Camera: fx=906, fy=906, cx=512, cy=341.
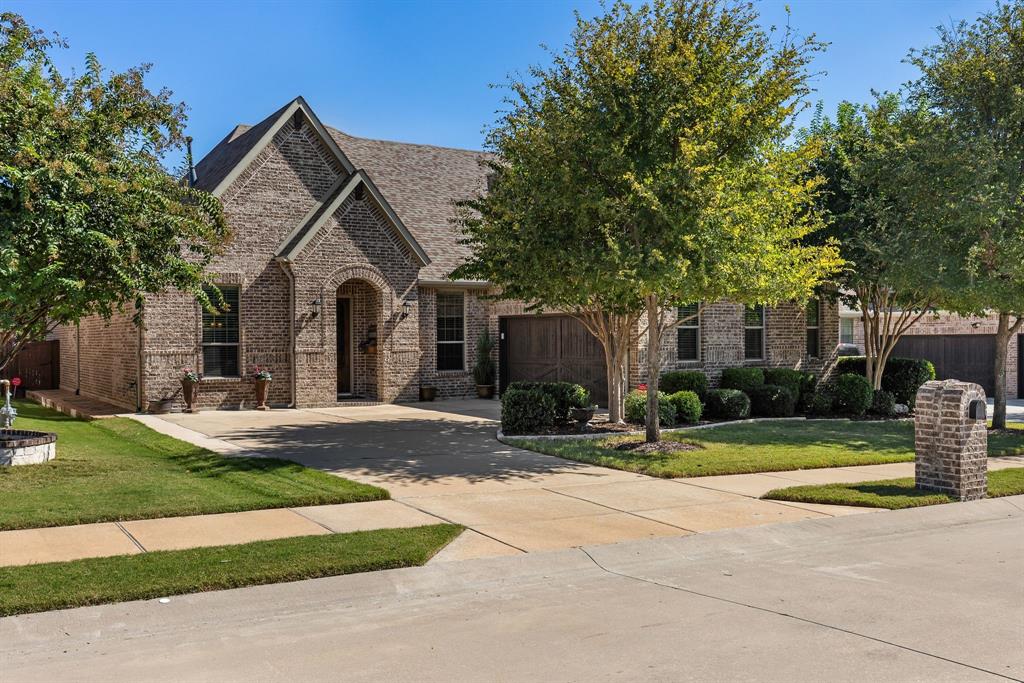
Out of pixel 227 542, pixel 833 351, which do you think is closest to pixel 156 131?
pixel 227 542

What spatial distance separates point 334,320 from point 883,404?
13.9 meters

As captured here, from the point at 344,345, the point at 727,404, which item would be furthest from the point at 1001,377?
the point at 344,345

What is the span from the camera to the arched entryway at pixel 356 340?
976 inches

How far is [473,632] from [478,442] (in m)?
10.0

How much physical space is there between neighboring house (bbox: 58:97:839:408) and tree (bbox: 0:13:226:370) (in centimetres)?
719

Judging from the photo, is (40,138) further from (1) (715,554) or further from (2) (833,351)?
(2) (833,351)

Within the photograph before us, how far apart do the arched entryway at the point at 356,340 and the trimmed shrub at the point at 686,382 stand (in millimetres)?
8050

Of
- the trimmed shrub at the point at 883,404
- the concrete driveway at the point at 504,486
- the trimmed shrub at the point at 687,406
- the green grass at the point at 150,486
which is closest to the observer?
the concrete driveway at the point at 504,486

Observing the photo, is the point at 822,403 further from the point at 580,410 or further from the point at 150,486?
the point at 150,486

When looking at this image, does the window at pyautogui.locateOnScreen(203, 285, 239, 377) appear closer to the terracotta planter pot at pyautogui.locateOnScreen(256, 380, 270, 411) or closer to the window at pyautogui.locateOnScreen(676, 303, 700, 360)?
the terracotta planter pot at pyautogui.locateOnScreen(256, 380, 270, 411)

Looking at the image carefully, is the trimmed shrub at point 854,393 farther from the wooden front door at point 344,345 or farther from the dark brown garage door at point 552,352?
the wooden front door at point 344,345

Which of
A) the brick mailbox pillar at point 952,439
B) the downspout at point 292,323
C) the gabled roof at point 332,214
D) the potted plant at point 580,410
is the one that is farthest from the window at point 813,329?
the brick mailbox pillar at point 952,439

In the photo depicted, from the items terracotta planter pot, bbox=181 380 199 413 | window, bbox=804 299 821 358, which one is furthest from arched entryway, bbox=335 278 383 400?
window, bbox=804 299 821 358

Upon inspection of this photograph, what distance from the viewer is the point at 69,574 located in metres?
7.08
